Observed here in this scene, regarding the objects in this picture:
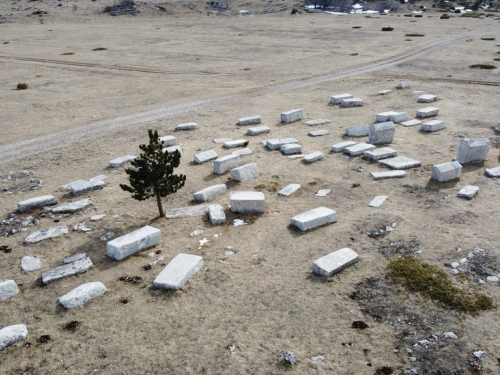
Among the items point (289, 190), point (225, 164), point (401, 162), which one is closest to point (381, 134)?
point (401, 162)

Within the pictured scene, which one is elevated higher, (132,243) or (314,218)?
(314,218)

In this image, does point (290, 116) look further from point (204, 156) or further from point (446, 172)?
point (446, 172)

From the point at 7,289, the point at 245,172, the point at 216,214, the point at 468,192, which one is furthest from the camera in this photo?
the point at 245,172

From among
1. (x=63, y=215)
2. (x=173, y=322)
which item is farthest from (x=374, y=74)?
(x=173, y=322)

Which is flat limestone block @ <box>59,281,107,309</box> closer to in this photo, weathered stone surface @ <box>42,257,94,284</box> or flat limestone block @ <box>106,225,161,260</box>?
weathered stone surface @ <box>42,257,94,284</box>

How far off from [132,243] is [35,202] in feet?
13.6

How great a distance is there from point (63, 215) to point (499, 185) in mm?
11531

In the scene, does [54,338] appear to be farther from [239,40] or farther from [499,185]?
→ [239,40]

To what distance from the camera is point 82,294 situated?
7.86 m

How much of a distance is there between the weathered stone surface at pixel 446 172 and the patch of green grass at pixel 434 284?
429 centimetres

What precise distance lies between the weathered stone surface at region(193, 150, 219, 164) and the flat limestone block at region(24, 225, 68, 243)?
16.5 feet

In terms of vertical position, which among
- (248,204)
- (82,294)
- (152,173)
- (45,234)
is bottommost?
(45,234)

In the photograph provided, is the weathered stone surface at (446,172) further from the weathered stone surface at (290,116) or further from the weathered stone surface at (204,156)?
the weathered stone surface at (290,116)

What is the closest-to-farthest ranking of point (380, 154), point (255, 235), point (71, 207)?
point (255, 235) < point (71, 207) < point (380, 154)
